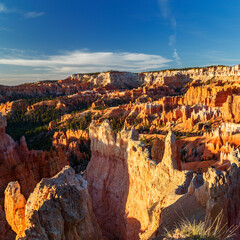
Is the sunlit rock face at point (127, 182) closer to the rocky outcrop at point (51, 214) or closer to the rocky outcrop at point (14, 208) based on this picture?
the rocky outcrop at point (51, 214)

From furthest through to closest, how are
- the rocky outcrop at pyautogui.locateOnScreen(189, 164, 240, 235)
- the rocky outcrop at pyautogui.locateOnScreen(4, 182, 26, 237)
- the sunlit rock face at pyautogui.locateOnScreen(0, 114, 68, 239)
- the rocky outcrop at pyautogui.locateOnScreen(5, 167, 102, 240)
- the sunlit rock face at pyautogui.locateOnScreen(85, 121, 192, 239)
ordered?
the sunlit rock face at pyautogui.locateOnScreen(0, 114, 68, 239)
the sunlit rock face at pyautogui.locateOnScreen(85, 121, 192, 239)
the rocky outcrop at pyautogui.locateOnScreen(4, 182, 26, 237)
the rocky outcrop at pyautogui.locateOnScreen(189, 164, 240, 235)
the rocky outcrop at pyautogui.locateOnScreen(5, 167, 102, 240)

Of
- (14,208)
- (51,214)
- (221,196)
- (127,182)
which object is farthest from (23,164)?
(221,196)

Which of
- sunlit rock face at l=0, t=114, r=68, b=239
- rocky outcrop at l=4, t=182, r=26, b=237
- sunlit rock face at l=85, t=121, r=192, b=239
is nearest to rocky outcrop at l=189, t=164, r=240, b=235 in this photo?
sunlit rock face at l=85, t=121, r=192, b=239

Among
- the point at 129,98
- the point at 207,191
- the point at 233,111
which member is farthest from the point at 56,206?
the point at 129,98

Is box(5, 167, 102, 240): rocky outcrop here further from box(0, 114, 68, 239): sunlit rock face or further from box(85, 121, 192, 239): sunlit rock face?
box(0, 114, 68, 239): sunlit rock face

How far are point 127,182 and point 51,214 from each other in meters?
5.12

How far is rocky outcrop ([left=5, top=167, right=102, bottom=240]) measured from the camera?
4.28 m

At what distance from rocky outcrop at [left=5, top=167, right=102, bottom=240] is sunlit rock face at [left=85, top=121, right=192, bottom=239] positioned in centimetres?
198

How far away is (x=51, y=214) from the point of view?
461 centimetres

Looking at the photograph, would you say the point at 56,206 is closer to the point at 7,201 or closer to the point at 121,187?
the point at 7,201

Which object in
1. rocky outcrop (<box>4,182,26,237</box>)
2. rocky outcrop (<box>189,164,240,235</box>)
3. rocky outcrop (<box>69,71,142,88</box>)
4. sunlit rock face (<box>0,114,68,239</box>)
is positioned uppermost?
rocky outcrop (<box>69,71,142,88</box>)

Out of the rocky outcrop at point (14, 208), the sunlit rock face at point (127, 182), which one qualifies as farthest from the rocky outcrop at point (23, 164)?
the rocky outcrop at point (14, 208)

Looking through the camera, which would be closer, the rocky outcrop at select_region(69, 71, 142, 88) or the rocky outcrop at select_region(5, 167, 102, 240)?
the rocky outcrop at select_region(5, 167, 102, 240)

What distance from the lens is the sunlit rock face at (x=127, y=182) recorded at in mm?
6922
